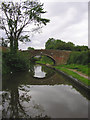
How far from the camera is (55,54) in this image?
33562mm

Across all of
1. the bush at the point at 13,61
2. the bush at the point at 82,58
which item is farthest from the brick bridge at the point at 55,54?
the bush at the point at 13,61

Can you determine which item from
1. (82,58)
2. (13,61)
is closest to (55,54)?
(82,58)

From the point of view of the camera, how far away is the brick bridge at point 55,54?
32781 millimetres

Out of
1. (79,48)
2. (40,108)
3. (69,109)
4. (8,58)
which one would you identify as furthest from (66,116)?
(79,48)

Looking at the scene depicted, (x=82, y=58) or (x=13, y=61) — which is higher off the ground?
(x=82, y=58)

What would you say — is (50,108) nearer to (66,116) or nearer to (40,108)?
(40,108)

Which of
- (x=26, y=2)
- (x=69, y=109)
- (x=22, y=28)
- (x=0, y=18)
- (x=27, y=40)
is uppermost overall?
(x=26, y=2)

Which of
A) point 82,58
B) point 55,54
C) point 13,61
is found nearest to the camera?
point 13,61

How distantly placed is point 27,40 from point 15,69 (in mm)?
5622

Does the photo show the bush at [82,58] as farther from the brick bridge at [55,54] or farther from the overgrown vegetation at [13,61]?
the overgrown vegetation at [13,61]

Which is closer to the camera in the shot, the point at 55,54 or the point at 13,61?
the point at 13,61

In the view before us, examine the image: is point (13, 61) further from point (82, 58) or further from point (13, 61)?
point (82, 58)

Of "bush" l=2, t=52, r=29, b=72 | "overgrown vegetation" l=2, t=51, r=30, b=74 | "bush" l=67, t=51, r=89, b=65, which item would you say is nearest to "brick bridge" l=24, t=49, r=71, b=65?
"bush" l=67, t=51, r=89, b=65

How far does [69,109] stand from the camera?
15.5ft
